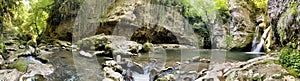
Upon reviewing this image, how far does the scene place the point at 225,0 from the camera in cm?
2202

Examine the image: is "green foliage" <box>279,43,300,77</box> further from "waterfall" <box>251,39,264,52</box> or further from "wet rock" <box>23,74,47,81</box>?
"waterfall" <box>251,39,264,52</box>

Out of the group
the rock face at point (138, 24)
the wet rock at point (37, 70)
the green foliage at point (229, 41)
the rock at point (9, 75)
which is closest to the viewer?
the rock at point (9, 75)

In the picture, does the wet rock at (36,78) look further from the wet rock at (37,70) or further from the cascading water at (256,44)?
the cascading water at (256,44)

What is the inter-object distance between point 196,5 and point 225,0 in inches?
99.4

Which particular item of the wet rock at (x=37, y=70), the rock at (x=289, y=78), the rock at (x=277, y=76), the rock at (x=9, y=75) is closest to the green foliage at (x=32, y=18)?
the wet rock at (x=37, y=70)

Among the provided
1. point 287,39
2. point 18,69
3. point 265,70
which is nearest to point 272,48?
point 287,39

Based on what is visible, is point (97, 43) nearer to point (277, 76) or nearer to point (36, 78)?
point (36, 78)

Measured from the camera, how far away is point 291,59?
5348 mm

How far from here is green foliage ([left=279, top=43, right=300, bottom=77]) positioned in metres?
4.91

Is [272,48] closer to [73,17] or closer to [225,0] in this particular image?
[225,0]

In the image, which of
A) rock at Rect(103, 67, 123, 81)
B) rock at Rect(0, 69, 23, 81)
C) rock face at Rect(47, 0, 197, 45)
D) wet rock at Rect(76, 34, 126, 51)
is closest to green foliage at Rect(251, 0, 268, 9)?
rock face at Rect(47, 0, 197, 45)

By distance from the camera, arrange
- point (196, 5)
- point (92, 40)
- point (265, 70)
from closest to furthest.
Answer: point (265, 70) → point (92, 40) → point (196, 5)

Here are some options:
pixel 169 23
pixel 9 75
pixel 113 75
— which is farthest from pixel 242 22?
pixel 9 75

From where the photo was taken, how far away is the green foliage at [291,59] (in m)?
4.91
